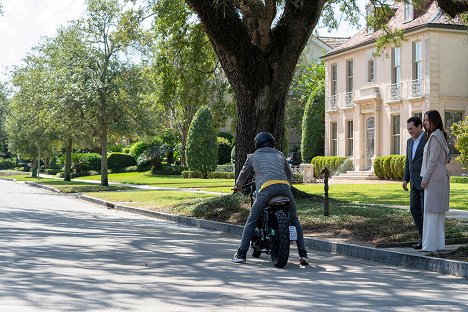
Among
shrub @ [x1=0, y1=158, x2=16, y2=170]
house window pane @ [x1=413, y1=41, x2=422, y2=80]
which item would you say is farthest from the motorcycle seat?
shrub @ [x1=0, y1=158, x2=16, y2=170]

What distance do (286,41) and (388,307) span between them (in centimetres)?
1258

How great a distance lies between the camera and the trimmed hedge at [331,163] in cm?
4483

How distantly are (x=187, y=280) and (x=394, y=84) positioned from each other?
1320 inches

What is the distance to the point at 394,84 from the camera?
133 feet

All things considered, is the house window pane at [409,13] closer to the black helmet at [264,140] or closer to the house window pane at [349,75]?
the house window pane at [349,75]

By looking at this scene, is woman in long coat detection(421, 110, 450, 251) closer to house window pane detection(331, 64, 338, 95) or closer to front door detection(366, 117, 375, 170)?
front door detection(366, 117, 375, 170)

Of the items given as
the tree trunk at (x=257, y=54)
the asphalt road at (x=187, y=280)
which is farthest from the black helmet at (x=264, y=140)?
the tree trunk at (x=257, y=54)

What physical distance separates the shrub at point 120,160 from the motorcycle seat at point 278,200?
186 ft

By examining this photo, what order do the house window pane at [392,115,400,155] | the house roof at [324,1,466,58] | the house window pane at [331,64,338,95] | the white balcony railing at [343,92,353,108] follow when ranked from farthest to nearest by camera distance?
1. the house window pane at [331,64,338,95]
2. the white balcony railing at [343,92,353,108]
3. the house window pane at [392,115,400,155]
4. the house roof at [324,1,466,58]

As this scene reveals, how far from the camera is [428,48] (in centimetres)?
3788

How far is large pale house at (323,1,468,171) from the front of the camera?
38062mm

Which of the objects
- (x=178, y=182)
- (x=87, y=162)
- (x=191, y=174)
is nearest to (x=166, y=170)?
(x=191, y=174)

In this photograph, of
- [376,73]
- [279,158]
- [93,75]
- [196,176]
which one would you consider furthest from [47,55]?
[279,158]

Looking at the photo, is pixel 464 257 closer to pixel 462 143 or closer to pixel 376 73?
pixel 462 143
